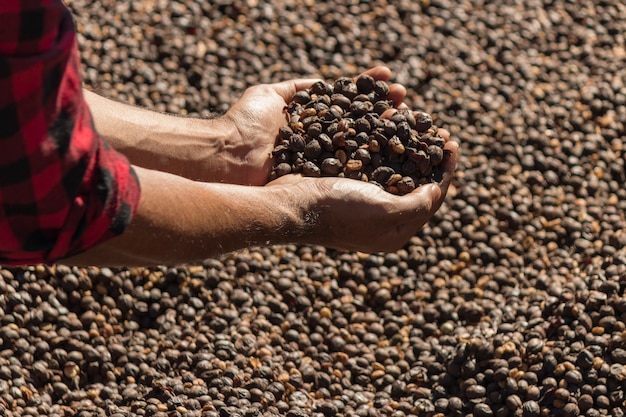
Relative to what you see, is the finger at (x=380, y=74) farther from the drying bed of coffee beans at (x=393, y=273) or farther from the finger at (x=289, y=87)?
the drying bed of coffee beans at (x=393, y=273)

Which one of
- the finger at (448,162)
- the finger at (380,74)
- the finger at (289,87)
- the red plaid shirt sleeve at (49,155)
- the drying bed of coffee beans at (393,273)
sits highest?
the red plaid shirt sleeve at (49,155)

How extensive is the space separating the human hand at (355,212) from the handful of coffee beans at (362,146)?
0.14 meters

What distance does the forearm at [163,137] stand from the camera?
128 inches

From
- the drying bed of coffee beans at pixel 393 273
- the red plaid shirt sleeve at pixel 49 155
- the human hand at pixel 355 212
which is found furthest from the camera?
the drying bed of coffee beans at pixel 393 273

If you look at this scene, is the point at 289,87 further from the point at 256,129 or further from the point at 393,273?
the point at 393,273

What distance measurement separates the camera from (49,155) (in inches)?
82.7

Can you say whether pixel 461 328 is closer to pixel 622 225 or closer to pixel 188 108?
pixel 622 225

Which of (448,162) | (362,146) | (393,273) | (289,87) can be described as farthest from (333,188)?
(393,273)

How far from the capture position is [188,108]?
16.2 ft

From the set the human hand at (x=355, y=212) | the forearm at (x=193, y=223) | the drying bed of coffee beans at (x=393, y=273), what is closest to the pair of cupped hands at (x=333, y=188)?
the human hand at (x=355, y=212)

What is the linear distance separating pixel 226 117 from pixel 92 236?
1402 mm

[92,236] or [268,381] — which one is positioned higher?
[92,236]

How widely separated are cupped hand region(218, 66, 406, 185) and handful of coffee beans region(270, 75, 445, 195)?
0.19 ft

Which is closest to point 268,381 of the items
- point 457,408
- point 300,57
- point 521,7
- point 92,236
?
point 457,408
